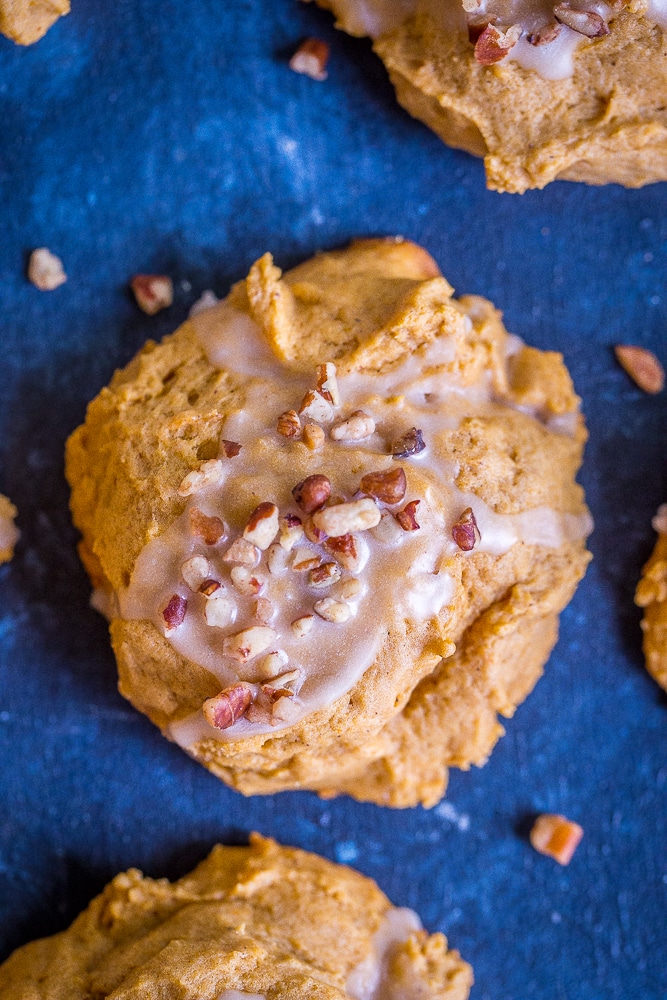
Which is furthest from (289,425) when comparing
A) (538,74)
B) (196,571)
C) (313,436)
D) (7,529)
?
(538,74)

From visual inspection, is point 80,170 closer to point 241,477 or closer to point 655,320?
point 241,477

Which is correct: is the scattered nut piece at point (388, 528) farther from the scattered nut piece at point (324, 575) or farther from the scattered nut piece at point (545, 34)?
the scattered nut piece at point (545, 34)

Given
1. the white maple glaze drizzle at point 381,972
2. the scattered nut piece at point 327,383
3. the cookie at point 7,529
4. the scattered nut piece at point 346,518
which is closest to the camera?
the scattered nut piece at point 346,518

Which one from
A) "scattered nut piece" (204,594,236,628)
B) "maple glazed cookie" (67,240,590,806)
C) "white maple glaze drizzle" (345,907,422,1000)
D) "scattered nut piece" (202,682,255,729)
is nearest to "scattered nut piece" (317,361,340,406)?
"maple glazed cookie" (67,240,590,806)

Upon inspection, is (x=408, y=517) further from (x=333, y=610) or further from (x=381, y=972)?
(x=381, y=972)

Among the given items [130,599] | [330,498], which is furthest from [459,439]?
[130,599]

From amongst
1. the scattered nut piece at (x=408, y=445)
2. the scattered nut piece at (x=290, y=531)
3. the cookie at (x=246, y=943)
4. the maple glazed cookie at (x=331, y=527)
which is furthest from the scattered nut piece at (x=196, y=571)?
the cookie at (x=246, y=943)
